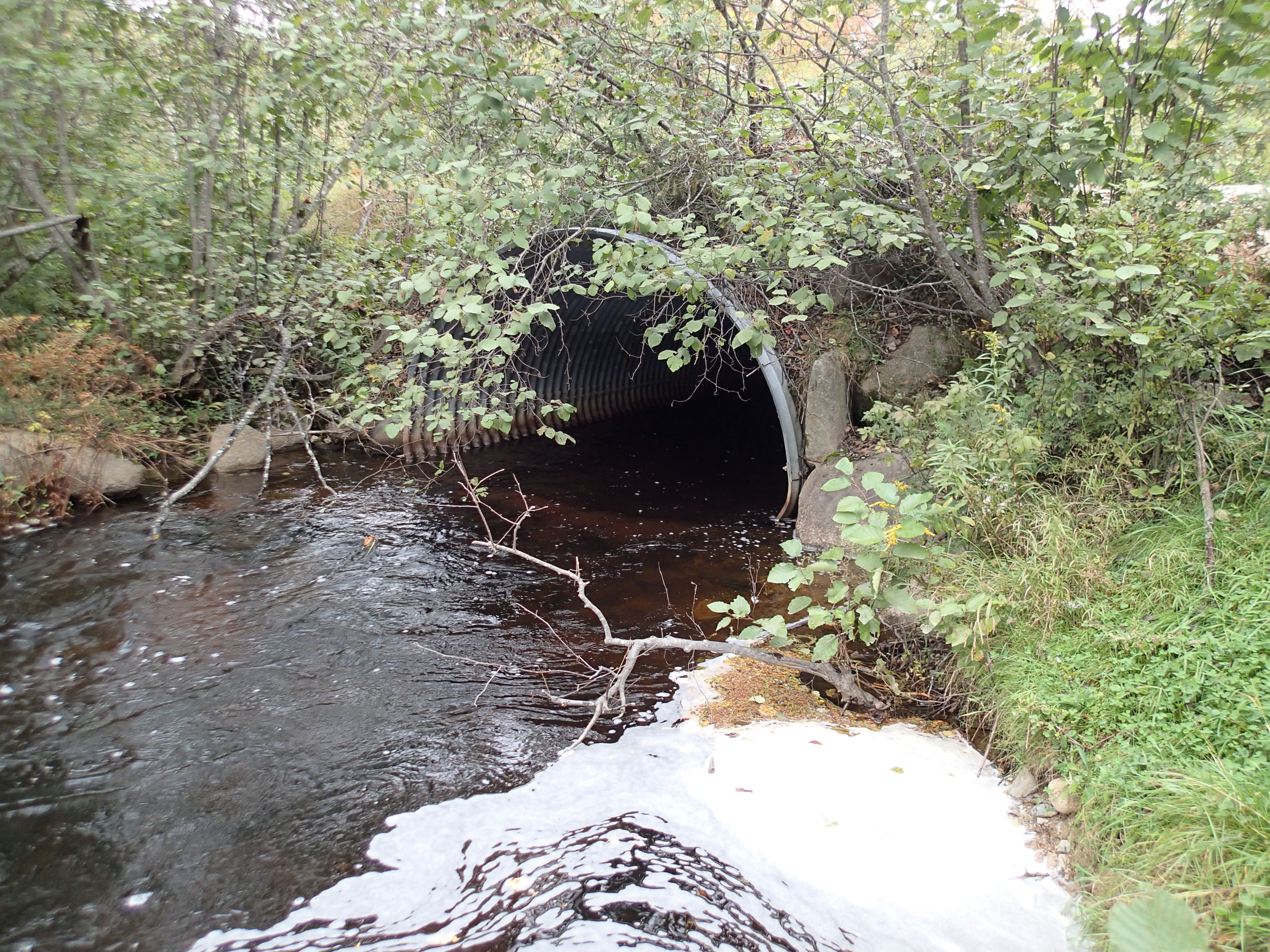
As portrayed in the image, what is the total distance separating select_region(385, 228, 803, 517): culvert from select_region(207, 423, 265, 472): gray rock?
1488mm

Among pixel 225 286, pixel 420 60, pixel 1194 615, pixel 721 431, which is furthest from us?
pixel 721 431

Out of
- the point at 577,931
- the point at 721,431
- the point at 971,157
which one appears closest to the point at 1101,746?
the point at 577,931

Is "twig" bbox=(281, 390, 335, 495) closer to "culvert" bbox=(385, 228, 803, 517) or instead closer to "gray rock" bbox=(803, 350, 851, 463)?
"culvert" bbox=(385, 228, 803, 517)

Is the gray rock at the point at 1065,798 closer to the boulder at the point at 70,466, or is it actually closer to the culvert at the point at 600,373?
the culvert at the point at 600,373

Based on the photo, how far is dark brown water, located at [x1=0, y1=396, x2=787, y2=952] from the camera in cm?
312

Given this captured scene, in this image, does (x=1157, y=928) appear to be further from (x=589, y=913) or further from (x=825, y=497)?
(x=825, y=497)

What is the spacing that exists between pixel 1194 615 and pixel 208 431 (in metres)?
8.94

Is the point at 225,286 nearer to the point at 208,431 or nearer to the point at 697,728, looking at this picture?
the point at 208,431

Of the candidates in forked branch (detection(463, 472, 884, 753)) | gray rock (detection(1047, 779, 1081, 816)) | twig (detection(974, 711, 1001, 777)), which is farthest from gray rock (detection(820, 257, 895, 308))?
gray rock (detection(1047, 779, 1081, 816))

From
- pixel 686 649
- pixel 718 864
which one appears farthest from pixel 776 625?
pixel 718 864

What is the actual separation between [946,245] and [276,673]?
16.1 feet

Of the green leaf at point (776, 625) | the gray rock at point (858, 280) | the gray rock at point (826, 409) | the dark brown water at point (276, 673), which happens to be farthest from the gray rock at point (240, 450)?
the green leaf at point (776, 625)

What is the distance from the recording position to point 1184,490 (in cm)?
407

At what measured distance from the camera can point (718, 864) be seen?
304cm
